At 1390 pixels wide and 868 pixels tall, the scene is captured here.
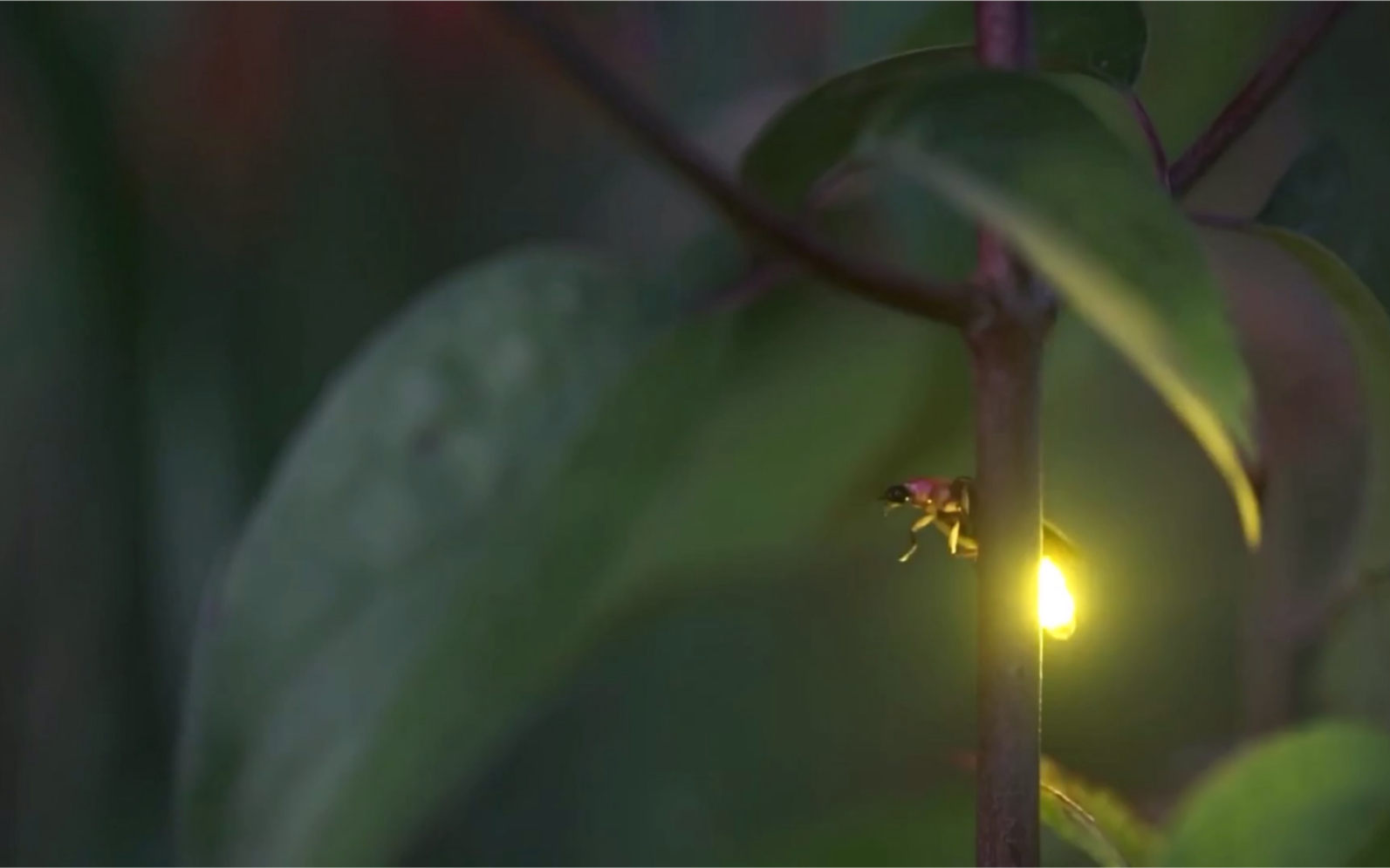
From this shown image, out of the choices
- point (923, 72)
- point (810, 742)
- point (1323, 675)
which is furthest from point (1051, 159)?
point (810, 742)

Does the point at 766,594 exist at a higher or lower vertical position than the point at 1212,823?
higher

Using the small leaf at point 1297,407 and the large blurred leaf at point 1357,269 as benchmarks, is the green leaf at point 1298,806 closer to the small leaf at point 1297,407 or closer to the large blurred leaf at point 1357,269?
the large blurred leaf at point 1357,269

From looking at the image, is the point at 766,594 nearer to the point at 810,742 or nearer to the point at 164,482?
the point at 810,742

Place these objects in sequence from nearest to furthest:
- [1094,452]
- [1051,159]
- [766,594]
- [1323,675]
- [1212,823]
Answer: [1051,159]
[1212,823]
[1323,675]
[1094,452]
[766,594]

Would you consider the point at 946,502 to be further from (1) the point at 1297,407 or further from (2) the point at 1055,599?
(1) the point at 1297,407

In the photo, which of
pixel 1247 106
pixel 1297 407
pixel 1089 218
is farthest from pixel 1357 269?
pixel 1297 407

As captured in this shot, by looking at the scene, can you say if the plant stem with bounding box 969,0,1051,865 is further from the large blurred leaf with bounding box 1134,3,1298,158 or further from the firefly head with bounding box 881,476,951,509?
the large blurred leaf with bounding box 1134,3,1298,158

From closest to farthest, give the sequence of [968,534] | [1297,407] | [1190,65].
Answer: [968,534]
[1190,65]
[1297,407]

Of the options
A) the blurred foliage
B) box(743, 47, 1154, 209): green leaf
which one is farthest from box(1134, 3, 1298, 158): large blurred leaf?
box(743, 47, 1154, 209): green leaf
